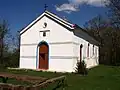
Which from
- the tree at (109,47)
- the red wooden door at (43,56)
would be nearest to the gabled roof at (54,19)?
the red wooden door at (43,56)

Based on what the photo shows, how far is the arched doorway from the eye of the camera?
2795cm

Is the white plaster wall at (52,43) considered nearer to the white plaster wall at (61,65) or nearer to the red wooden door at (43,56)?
the white plaster wall at (61,65)

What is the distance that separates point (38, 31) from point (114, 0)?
54.8 feet

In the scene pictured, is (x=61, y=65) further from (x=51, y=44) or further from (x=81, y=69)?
(x=81, y=69)

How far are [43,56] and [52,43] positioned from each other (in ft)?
7.34

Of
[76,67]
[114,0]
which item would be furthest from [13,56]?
[114,0]

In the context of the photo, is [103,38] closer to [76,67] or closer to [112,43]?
[112,43]

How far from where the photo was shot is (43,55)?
28438mm

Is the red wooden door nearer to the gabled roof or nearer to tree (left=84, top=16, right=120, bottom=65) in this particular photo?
the gabled roof

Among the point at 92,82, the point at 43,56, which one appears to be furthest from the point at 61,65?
the point at 92,82

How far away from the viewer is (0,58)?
129ft

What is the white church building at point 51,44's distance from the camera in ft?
85.7

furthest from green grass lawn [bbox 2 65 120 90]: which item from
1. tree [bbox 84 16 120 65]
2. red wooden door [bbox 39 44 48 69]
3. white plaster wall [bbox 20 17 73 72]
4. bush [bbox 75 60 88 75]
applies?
tree [bbox 84 16 120 65]

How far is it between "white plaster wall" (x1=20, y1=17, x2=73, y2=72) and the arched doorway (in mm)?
598
